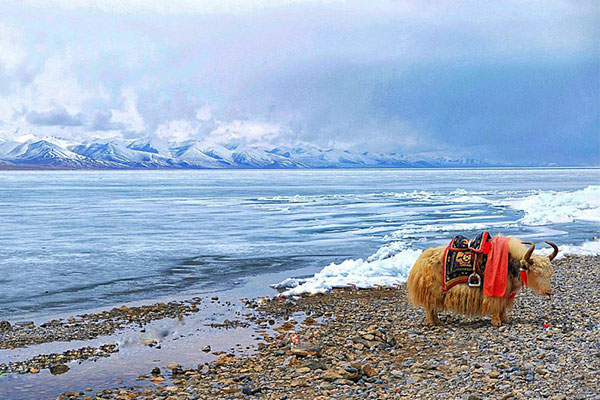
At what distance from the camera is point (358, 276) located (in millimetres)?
14039

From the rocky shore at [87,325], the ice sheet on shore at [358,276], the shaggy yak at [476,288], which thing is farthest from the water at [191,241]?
the shaggy yak at [476,288]

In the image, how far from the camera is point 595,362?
6.55m

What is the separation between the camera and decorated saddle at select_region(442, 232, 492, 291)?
8.83 m

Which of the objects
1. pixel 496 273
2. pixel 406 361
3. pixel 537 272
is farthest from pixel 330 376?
pixel 537 272

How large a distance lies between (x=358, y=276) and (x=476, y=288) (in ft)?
17.6

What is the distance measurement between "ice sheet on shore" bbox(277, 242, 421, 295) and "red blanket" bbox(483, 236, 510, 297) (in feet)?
14.9

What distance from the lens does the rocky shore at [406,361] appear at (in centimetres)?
632

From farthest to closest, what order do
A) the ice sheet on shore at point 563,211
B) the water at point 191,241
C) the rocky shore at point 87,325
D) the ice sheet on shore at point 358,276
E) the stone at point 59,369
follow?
the ice sheet on shore at point 563,211
the water at point 191,241
the ice sheet on shore at point 358,276
the rocky shore at point 87,325
the stone at point 59,369

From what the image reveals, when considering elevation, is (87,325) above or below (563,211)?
below

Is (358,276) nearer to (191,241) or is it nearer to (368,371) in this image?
(368,371)

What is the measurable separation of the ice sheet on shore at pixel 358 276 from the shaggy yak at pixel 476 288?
3834mm

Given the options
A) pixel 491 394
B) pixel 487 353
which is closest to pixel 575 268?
pixel 487 353

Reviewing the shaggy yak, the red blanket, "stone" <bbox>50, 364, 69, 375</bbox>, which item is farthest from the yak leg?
"stone" <bbox>50, 364, 69, 375</bbox>

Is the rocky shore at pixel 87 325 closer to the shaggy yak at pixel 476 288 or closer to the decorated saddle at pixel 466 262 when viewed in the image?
the shaggy yak at pixel 476 288
